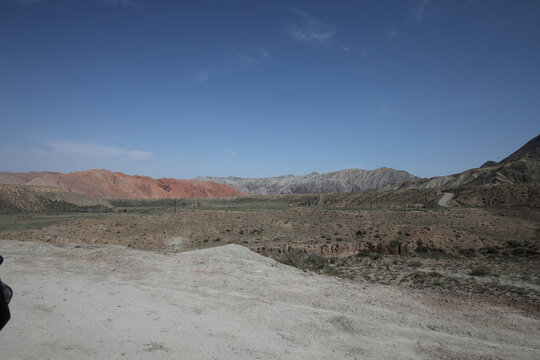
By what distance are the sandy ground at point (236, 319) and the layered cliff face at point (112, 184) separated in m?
111

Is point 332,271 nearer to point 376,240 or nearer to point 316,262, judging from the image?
point 316,262

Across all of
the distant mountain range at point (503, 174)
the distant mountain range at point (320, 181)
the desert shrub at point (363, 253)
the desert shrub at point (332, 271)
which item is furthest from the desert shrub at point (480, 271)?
the distant mountain range at point (320, 181)

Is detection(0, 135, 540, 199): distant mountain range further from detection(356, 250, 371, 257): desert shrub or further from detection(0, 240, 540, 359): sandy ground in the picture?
detection(0, 240, 540, 359): sandy ground

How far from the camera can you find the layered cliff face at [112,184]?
110 meters

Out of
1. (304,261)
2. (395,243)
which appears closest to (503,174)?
(395,243)

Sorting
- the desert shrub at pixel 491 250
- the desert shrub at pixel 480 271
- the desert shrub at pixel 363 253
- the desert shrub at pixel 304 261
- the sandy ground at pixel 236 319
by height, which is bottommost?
the desert shrub at pixel 363 253

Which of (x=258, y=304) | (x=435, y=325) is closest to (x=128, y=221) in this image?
(x=258, y=304)

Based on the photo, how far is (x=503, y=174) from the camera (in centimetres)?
7119

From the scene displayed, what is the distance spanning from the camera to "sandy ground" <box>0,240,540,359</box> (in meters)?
6.42

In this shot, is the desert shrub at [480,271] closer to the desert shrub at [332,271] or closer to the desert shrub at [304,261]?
the desert shrub at [332,271]

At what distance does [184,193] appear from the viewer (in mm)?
158000

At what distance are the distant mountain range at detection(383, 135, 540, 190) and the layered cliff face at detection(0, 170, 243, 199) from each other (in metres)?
85.2

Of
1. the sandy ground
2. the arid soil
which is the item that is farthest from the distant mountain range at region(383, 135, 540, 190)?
the sandy ground

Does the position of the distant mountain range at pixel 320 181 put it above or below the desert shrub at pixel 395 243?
above
